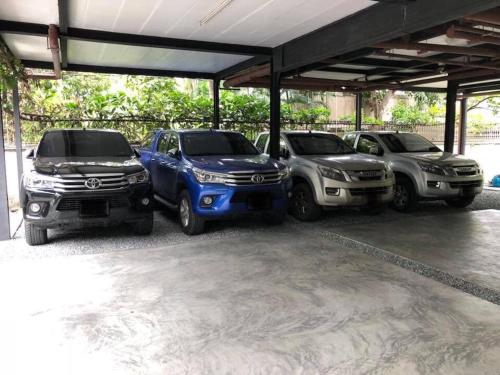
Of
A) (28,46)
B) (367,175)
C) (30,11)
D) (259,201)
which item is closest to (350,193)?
(367,175)

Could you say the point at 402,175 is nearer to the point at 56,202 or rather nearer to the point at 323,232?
the point at 323,232

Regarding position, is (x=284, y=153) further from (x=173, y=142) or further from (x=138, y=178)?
(x=138, y=178)

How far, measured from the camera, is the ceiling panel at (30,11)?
228 inches

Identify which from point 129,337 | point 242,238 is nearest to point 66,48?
point 242,238

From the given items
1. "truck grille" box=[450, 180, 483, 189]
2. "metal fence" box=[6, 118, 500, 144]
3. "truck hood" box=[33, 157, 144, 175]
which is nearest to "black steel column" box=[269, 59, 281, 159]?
"truck hood" box=[33, 157, 144, 175]

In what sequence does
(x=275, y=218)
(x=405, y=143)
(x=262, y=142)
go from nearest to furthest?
1. (x=275, y=218)
2. (x=405, y=143)
3. (x=262, y=142)

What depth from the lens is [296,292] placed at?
4391 millimetres

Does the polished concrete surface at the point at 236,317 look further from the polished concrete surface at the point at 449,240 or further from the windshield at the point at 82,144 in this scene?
the windshield at the point at 82,144

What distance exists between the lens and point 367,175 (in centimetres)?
729

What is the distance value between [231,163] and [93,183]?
2.07 meters

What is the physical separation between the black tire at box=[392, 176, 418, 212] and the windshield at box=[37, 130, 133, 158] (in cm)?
533

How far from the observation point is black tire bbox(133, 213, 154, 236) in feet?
21.0

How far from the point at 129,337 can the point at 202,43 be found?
19.5ft

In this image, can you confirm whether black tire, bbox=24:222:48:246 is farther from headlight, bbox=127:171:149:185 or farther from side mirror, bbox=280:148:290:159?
side mirror, bbox=280:148:290:159
